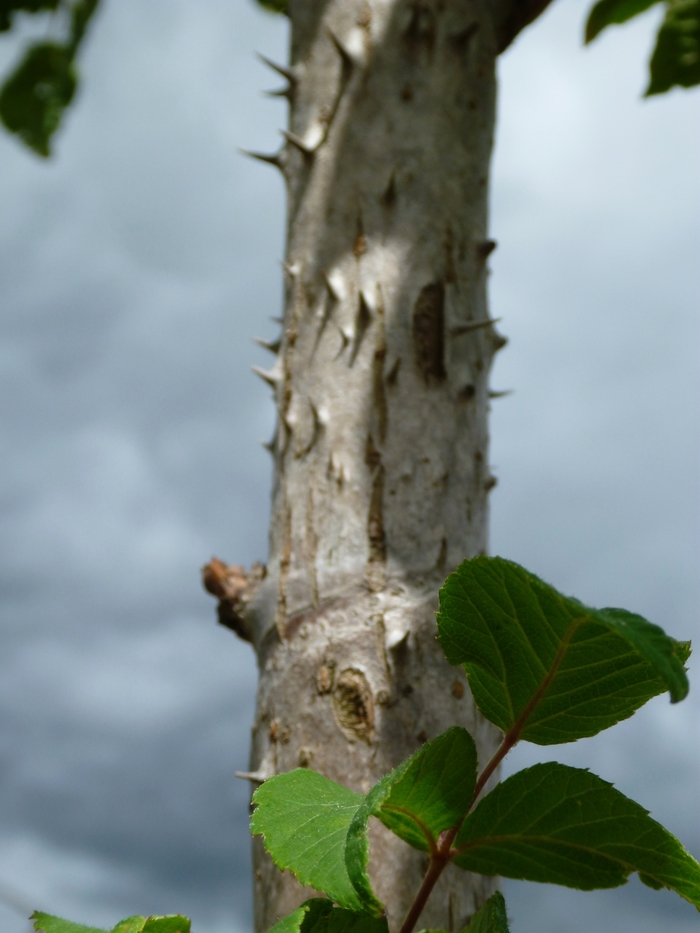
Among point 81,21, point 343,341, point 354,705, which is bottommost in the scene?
point 354,705

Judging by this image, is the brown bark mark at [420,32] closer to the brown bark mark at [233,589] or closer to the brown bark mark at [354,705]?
the brown bark mark at [233,589]

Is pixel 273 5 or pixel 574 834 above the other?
pixel 273 5

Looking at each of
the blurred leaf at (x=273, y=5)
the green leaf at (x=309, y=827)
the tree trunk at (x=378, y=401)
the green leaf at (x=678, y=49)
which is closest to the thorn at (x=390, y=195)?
the tree trunk at (x=378, y=401)

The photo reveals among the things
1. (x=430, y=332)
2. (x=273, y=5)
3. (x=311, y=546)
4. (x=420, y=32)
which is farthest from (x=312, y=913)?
(x=273, y=5)

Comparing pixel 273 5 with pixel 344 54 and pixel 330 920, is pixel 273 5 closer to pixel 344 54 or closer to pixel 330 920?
pixel 344 54

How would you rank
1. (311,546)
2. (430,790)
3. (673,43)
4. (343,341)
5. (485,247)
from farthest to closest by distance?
(485,247), (343,341), (311,546), (673,43), (430,790)

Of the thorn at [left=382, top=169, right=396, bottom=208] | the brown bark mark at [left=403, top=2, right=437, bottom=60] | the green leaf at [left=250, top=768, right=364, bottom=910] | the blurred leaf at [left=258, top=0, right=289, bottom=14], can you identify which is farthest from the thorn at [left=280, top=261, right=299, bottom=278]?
the blurred leaf at [left=258, top=0, right=289, bottom=14]

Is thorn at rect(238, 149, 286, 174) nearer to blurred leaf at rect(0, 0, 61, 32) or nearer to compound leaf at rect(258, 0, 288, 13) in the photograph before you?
blurred leaf at rect(0, 0, 61, 32)
